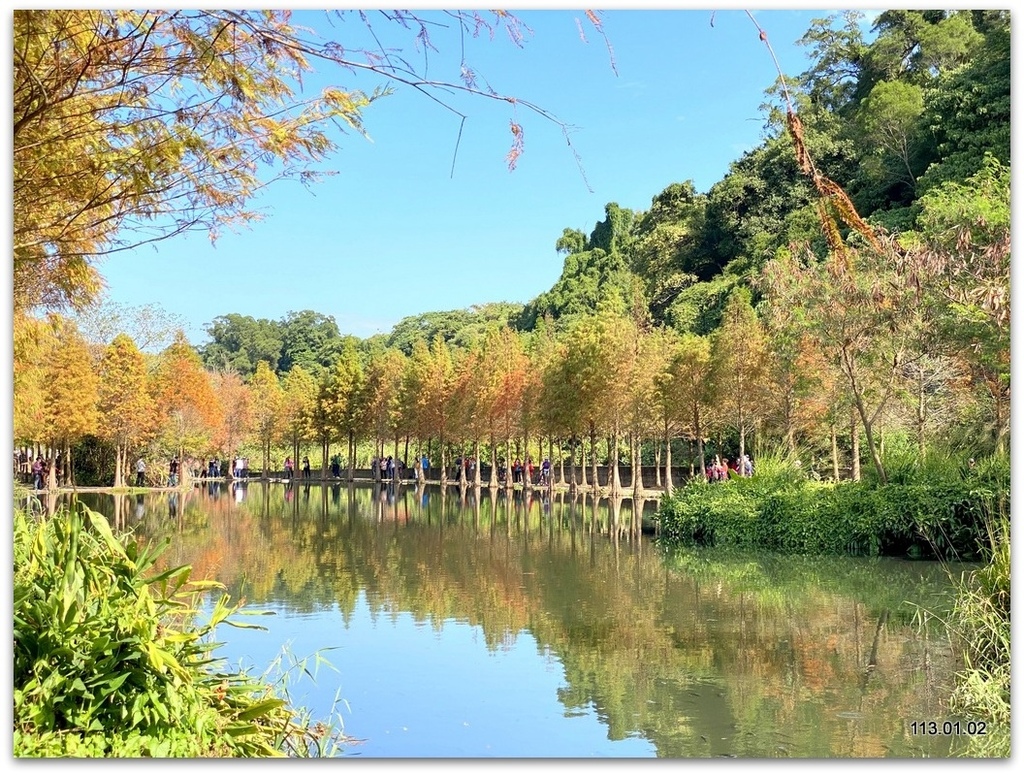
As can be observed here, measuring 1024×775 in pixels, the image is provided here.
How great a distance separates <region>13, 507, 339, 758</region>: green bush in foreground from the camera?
3.40m

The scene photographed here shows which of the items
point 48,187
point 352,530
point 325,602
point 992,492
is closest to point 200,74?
point 48,187

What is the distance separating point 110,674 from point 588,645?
4098 millimetres

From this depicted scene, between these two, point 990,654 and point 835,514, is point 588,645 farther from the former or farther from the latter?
point 835,514

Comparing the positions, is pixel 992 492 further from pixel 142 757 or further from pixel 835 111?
pixel 835 111

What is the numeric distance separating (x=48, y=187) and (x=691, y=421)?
2085cm

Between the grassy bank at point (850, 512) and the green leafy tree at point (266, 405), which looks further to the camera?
the green leafy tree at point (266, 405)

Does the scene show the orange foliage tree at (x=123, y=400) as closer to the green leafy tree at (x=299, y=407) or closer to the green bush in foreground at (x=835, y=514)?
the green leafy tree at (x=299, y=407)

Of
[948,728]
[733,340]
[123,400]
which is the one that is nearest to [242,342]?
[123,400]

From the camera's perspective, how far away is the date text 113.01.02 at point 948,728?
4199 millimetres

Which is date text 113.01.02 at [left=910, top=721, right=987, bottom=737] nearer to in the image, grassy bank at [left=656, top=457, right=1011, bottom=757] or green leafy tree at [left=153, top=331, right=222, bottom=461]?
grassy bank at [left=656, top=457, right=1011, bottom=757]

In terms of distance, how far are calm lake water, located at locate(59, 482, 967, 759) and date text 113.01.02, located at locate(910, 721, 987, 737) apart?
0.04 meters

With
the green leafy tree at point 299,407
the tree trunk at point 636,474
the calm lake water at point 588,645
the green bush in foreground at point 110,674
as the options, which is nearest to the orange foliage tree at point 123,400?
the green leafy tree at point 299,407

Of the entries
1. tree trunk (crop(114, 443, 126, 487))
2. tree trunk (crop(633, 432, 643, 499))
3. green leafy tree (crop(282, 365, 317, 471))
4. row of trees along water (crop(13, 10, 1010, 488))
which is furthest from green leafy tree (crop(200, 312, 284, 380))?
tree trunk (crop(633, 432, 643, 499))

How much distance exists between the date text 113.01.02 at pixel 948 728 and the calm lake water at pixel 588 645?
4 cm
